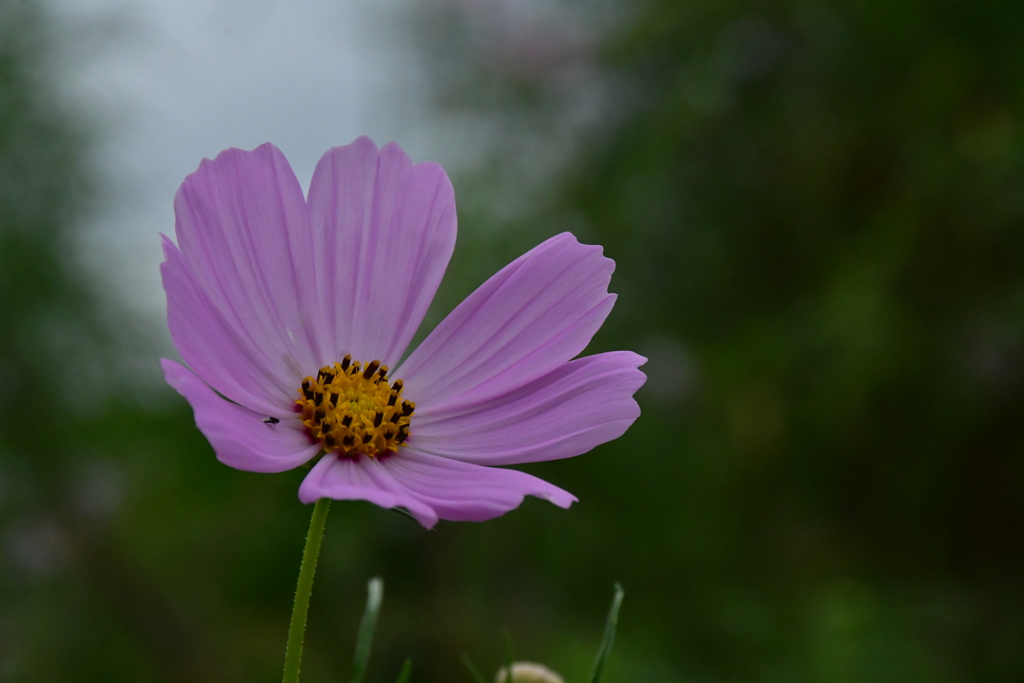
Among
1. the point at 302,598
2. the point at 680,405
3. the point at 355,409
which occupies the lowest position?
the point at 302,598

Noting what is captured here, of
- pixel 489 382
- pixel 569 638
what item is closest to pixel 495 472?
pixel 489 382

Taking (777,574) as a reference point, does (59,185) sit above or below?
above

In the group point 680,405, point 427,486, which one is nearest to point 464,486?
point 427,486

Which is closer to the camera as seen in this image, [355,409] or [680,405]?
[355,409]

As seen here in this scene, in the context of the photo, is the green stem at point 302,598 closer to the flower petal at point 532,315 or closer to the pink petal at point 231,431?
the pink petal at point 231,431

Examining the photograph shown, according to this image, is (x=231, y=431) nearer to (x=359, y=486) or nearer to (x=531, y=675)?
(x=359, y=486)

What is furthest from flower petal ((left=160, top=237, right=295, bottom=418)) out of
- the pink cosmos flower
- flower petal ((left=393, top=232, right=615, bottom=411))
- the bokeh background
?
the bokeh background

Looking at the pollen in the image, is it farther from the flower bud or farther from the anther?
the flower bud

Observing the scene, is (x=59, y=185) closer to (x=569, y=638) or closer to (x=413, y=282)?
(x=569, y=638)
